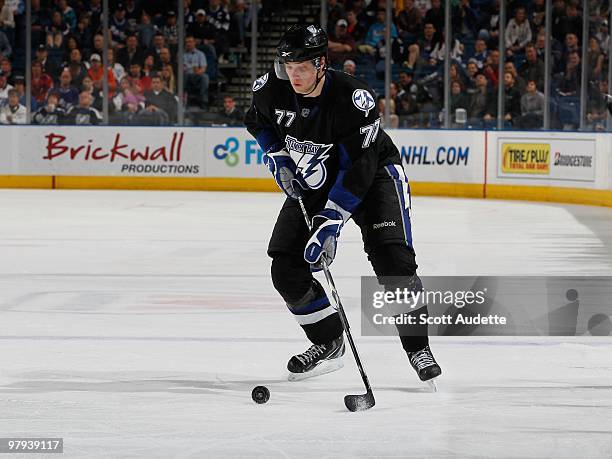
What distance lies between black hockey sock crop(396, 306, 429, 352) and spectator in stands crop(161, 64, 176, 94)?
39.1 ft

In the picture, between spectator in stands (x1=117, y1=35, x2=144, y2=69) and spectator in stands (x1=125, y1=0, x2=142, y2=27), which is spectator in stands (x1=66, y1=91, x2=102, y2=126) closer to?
spectator in stands (x1=117, y1=35, x2=144, y2=69)

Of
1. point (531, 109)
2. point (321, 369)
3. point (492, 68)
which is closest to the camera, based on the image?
point (321, 369)

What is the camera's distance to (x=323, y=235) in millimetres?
4145

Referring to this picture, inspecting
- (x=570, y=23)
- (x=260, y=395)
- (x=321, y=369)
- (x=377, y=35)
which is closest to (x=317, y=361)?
(x=321, y=369)

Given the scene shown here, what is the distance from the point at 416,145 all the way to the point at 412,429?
11573mm

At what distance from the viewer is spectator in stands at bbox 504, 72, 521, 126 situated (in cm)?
1474

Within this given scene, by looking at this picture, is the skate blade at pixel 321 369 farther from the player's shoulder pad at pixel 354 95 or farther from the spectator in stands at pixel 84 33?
the spectator in stands at pixel 84 33

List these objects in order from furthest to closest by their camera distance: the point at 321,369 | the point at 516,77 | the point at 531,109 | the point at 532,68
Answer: the point at 516,77 < the point at 532,68 < the point at 531,109 < the point at 321,369

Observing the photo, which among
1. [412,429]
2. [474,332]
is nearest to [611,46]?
[474,332]

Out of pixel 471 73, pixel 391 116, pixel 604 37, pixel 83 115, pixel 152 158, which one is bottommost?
pixel 152 158

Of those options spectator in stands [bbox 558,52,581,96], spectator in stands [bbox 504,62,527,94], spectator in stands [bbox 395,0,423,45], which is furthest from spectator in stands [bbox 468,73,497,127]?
spectator in stands [bbox 395,0,423,45]

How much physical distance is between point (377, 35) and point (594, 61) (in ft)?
9.79

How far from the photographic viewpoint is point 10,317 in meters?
5.94

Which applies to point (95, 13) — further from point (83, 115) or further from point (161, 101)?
point (161, 101)
